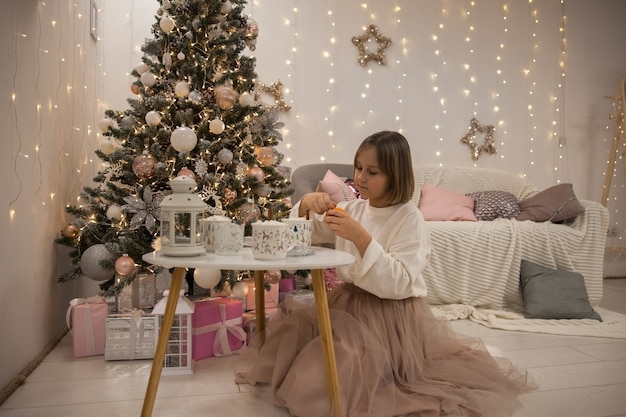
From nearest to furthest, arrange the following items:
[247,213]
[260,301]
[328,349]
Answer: [328,349] → [260,301] → [247,213]

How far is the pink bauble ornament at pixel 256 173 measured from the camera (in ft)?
6.85

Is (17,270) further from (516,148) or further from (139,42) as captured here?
(516,148)

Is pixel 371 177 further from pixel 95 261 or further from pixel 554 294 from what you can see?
pixel 554 294

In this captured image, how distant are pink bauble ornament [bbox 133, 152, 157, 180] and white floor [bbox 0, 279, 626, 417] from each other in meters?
0.75

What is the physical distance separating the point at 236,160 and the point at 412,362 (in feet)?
3.87

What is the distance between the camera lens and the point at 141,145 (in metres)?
2.03

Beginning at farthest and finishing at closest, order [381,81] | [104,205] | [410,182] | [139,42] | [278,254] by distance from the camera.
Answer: [381,81], [139,42], [104,205], [410,182], [278,254]

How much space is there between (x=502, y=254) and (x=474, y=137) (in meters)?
1.38

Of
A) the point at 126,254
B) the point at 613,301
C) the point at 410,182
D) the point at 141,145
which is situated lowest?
the point at 613,301

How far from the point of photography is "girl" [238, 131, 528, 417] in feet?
4.16

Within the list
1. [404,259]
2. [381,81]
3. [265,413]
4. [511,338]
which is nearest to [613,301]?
[511,338]

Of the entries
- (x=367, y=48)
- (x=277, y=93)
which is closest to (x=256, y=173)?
(x=277, y=93)

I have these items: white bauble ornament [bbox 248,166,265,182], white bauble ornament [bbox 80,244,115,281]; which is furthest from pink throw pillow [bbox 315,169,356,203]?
white bauble ornament [bbox 80,244,115,281]

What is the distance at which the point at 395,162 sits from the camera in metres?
1.41
